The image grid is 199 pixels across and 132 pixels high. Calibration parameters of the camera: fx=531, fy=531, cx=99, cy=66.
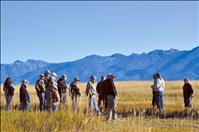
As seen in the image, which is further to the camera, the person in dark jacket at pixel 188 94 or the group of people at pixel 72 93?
the person in dark jacket at pixel 188 94

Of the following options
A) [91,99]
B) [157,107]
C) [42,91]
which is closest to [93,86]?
[91,99]

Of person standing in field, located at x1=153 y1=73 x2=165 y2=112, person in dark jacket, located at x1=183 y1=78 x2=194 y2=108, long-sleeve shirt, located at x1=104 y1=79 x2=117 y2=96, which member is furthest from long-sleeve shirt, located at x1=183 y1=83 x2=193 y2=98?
long-sleeve shirt, located at x1=104 y1=79 x2=117 y2=96

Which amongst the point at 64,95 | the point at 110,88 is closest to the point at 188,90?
the point at 110,88

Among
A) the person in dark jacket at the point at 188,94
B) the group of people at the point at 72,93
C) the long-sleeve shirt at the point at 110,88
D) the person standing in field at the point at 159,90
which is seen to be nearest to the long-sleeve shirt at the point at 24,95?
the group of people at the point at 72,93

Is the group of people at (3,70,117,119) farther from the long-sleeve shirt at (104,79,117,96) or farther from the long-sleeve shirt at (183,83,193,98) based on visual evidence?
the long-sleeve shirt at (183,83,193,98)

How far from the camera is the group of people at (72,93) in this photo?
19188mm

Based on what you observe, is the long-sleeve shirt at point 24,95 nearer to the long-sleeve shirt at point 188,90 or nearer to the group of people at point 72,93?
the group of people at point 72,93

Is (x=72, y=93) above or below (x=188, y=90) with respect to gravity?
below

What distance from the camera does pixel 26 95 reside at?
2384 cm

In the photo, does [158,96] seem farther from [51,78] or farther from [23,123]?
[23,123]

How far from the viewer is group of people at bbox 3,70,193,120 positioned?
19188mm

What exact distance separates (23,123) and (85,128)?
5.75 ft

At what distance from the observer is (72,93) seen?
69.5 feet

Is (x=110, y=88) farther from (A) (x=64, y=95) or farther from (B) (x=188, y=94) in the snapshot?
(B) (x=188, y=94)
